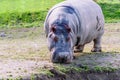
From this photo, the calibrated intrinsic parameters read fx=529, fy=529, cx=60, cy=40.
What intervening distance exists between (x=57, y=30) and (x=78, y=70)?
84 centimetres

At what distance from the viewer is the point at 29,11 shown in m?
18.1

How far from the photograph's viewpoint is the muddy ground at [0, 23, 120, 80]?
897cm

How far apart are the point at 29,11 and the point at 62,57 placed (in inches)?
347

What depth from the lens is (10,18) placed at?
689 inches

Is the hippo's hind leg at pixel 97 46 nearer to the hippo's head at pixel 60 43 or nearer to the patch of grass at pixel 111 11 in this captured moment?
the hippo's head at pixel 60 43

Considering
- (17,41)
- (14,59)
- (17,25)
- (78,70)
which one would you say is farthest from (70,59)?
(17,25)

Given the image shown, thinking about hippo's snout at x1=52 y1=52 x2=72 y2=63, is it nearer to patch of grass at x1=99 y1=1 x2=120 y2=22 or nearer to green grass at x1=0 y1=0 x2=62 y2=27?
green grass at x1=0 y1=0 x2=62 y2=27

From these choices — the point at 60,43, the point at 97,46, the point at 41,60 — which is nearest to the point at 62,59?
the point at 60,43

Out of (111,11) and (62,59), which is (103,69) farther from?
(111,11)

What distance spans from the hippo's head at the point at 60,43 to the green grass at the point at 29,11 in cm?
680

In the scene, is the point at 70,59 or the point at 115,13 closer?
the point at 70,59

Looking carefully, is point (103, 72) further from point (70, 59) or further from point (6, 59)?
point (6, 59)

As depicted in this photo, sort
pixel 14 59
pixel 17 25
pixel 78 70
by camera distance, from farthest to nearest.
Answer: pixel 17 25
pixel 14 59
pixel 78 70

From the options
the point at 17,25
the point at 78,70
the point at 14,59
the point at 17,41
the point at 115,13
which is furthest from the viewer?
the point at 115,13
